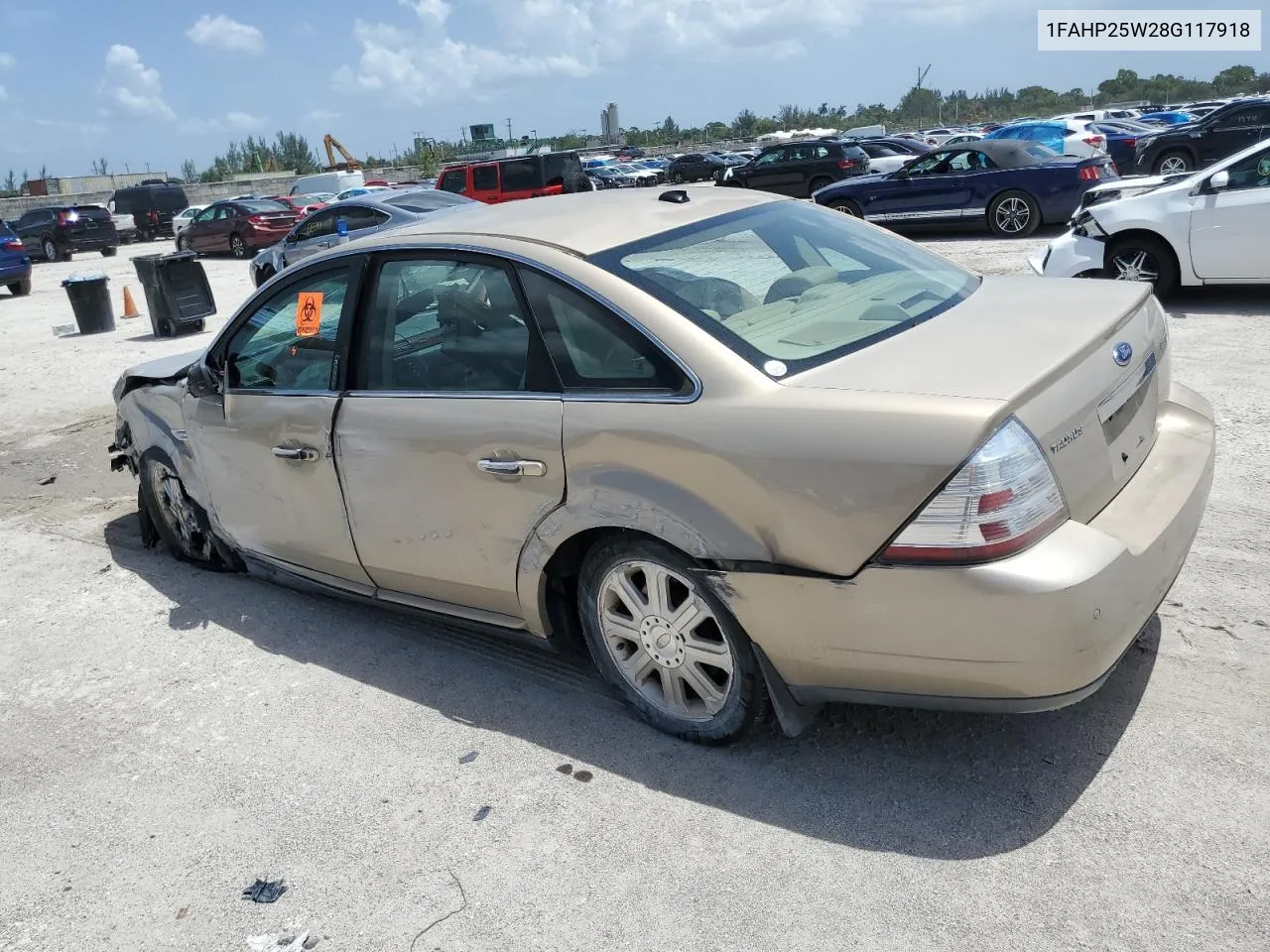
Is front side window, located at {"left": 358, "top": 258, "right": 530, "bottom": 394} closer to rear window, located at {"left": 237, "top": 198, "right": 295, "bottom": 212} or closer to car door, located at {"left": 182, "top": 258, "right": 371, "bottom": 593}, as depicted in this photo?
car door, located at {"left": 182, "top": 258, "right": 371, "bottom": 593}

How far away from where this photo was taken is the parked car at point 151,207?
120ft

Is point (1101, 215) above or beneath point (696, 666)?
above

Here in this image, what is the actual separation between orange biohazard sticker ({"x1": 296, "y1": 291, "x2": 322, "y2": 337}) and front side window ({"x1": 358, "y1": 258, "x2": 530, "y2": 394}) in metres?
0.34

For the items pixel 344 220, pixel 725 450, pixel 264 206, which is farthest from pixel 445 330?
pixel 264 206

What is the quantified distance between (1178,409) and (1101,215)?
632 cm

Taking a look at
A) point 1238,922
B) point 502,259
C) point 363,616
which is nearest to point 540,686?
point 363,616

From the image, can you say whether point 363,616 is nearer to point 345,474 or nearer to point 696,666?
point 345,474

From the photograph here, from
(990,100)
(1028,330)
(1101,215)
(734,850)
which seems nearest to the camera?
(734,850)

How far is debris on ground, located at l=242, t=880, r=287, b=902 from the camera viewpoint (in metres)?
2.96

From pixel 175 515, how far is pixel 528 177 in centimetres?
1843

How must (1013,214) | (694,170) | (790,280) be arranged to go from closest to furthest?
(790,280)
(1013,214)
(694,170)

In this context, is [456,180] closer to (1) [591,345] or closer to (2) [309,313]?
Answer: (2) [309,313]

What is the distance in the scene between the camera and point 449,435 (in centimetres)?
359

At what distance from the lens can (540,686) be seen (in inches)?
155
